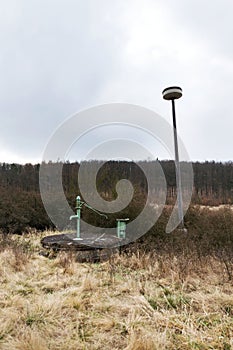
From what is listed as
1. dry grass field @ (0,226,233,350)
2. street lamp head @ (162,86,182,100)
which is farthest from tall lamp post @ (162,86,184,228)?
dry grass field @ (0,226,233,350)

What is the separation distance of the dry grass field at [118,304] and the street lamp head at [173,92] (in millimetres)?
3259

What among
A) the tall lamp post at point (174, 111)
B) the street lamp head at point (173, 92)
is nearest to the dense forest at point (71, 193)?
the tall lamp post at point (174, 111)

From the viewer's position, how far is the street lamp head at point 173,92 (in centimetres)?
525

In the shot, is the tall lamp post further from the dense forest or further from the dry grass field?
the dry grass field

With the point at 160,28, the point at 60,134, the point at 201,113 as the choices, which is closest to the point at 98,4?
the point at 160,28

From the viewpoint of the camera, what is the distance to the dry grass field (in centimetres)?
173

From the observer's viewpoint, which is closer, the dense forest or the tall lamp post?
the tall lamp post

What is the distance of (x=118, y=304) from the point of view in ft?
7.64

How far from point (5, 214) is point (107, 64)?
4.87 meters

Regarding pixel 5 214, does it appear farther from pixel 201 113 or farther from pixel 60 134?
pixel 201 113

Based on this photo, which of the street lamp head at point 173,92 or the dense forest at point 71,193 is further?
the dense forest at point 71,193

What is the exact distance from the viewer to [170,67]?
6.62 m

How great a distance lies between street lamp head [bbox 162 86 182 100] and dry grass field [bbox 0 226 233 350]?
3259 millimetres

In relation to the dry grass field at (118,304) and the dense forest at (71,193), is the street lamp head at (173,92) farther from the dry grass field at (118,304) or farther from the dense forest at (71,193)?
the dry grass field at (118,304)
